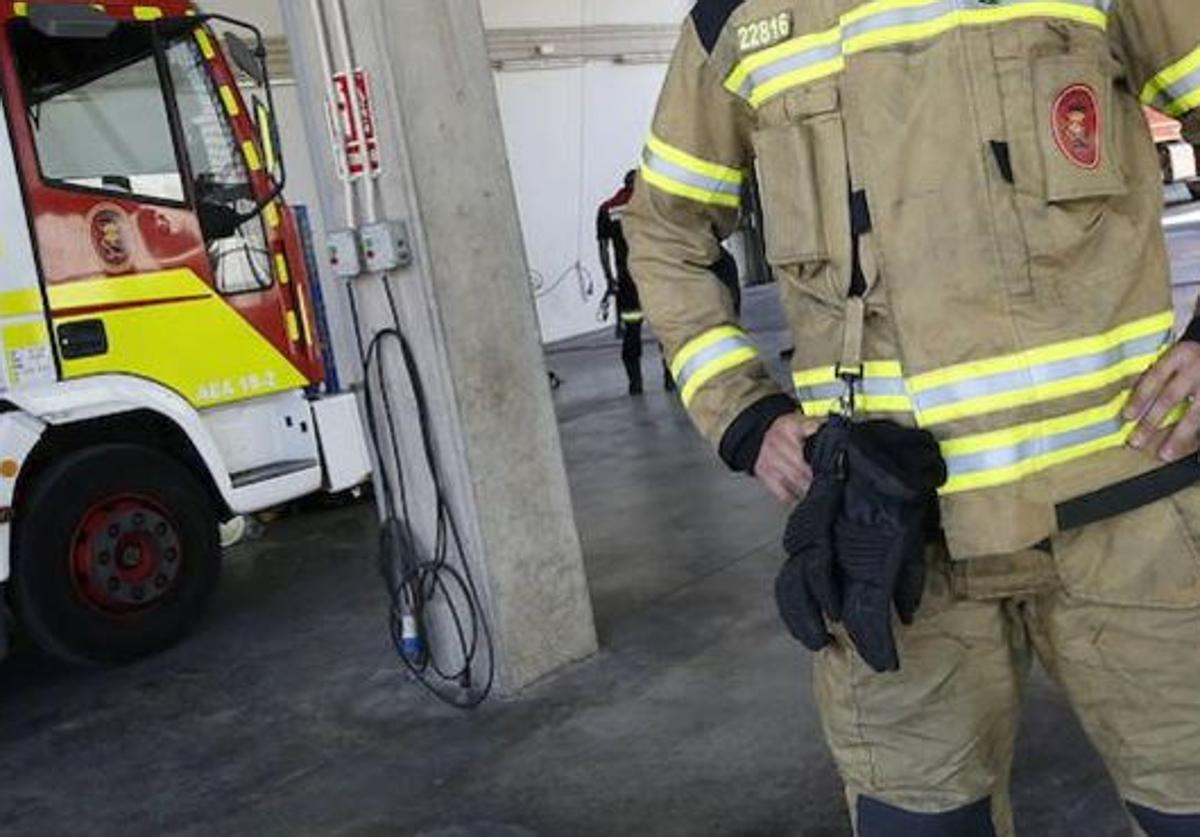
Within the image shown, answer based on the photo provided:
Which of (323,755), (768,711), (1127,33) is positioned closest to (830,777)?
(768,711)

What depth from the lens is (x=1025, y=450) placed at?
5.44ft

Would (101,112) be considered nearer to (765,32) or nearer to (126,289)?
(126,289)

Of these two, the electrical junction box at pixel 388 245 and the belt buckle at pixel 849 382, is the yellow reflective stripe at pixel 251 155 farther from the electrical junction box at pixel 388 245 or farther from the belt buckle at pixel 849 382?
the belt buckle at pixel 849 382

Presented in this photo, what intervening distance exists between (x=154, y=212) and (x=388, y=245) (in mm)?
1691

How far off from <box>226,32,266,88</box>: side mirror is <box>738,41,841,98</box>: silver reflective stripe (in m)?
4.19

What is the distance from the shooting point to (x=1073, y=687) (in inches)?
68.8

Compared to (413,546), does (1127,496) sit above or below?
above

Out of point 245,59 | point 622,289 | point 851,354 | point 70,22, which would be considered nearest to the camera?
point 851,354

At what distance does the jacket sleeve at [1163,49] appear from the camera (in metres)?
1.66

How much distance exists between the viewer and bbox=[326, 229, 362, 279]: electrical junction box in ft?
13.9

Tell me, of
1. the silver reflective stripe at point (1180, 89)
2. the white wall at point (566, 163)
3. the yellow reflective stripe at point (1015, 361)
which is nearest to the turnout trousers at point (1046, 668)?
the yellow reflective stripe at point (1015, 361)

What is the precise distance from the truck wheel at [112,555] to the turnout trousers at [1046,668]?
3.97 meters

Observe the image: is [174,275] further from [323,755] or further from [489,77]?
[323,755]

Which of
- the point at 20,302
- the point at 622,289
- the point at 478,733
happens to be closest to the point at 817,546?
the point at 478,733
